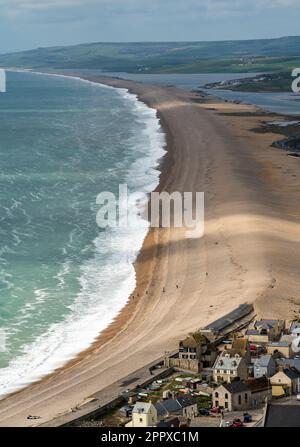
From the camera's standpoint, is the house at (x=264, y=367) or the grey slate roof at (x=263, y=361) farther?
the grey slate roof at (x=263, y=361)

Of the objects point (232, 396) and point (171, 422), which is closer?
point (171, 422)

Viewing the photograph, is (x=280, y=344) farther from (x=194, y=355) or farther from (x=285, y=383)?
(x=285, y=383)

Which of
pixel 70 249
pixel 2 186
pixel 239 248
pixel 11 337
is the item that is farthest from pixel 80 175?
pixel 11 337

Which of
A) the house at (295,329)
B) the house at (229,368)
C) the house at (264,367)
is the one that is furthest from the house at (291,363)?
the house at (295,329)

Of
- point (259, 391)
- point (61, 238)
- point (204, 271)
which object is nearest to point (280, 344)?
point (259, 391)

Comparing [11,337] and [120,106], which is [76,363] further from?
[120,106]

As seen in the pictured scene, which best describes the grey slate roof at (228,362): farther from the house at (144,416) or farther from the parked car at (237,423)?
the house at (144,416)
